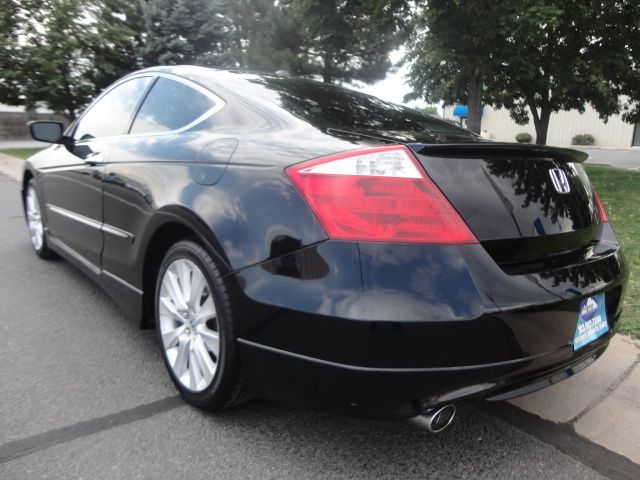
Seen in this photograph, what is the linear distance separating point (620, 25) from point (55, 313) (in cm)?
1221

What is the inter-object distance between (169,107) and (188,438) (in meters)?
1.72

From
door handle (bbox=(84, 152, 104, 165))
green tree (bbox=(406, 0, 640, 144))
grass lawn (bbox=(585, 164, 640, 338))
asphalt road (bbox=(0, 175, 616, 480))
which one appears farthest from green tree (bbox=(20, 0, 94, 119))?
asphalt road (bbox=(0, 175, 616, 480))

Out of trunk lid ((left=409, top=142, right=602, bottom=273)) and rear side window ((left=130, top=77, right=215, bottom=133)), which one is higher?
rear side window ((left=130, top=77, right=215, bottom=133))

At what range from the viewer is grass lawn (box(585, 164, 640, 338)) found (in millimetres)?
3453

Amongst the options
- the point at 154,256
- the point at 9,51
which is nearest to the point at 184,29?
the point at 9,51

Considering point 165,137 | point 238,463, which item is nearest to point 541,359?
point 238,463

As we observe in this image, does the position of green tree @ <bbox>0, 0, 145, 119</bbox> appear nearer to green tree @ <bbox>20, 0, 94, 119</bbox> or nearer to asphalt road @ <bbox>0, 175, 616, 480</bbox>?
green tree @ <bbox>20, 0, 94, 119</bbox>

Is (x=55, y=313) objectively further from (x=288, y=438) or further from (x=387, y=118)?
(x=387, y=118)

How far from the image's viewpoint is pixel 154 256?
262cm

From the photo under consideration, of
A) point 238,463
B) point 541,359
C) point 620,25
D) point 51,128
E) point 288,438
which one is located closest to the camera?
point 541,359

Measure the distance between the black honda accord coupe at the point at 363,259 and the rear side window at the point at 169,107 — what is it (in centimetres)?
9

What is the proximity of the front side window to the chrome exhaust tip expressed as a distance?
245cm

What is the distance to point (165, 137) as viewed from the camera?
2.65 m

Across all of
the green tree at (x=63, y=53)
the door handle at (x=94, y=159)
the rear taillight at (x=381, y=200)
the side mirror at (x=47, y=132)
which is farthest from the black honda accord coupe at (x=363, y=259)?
the green tree at (x=63, y=53)
